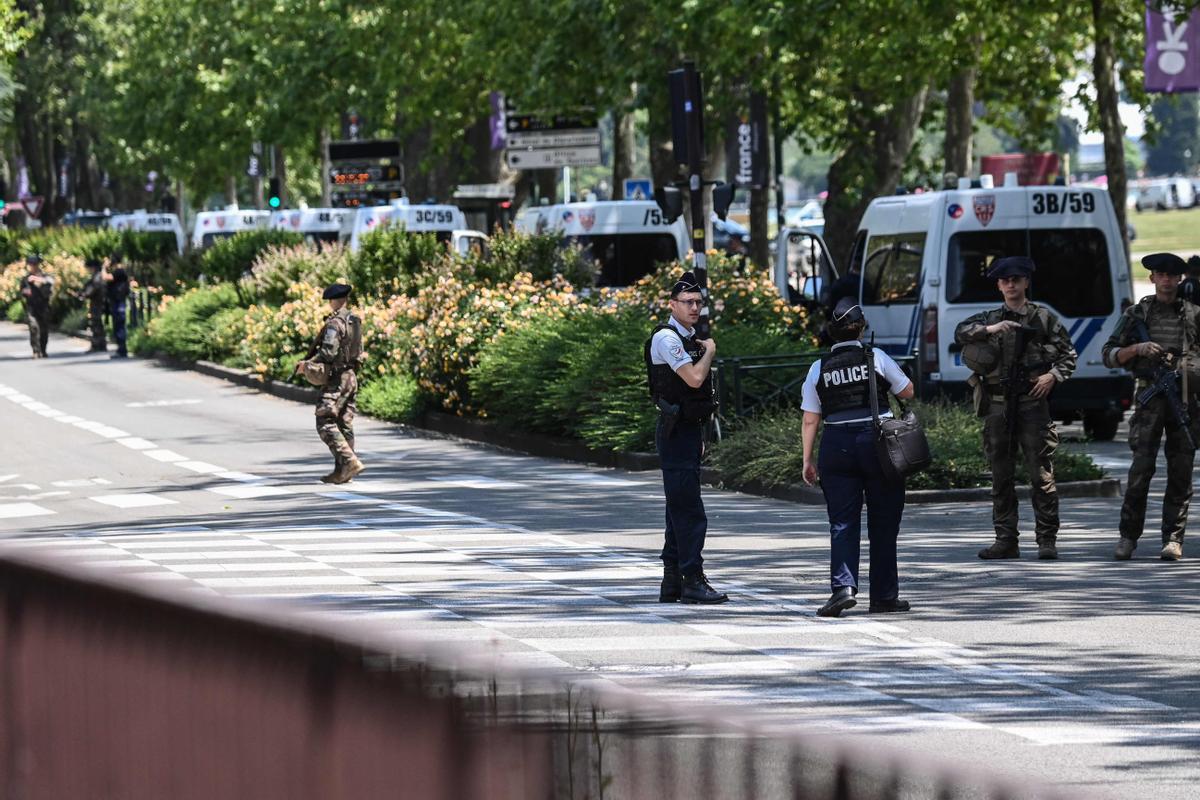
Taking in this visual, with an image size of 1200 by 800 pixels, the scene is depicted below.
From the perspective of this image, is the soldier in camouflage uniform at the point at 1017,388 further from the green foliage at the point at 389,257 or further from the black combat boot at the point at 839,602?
the green foliage at the point at 389,257

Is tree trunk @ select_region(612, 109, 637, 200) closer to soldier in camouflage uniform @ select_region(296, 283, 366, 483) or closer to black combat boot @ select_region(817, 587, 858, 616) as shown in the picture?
soldier in camouflage uniform @ select_region(296, 283, 366, 483)

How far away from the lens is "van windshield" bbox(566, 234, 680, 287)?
93.3ft

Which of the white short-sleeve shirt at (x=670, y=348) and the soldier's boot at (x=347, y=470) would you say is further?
the soldier's boot at (x=347, y=470)

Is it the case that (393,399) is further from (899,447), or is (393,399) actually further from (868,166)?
(899,447)

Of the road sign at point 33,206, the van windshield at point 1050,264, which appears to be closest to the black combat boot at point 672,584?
the van windshield at point 1050,264

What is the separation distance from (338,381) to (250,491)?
1.24 m

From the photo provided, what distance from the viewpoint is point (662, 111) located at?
36406 mm

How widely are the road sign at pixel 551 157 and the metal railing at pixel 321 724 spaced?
29.8m

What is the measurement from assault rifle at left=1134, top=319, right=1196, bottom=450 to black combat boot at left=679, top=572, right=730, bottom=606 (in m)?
3.11

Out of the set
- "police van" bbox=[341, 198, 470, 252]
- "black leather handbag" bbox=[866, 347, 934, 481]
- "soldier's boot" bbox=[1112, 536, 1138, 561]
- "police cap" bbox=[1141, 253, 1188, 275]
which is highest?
"police van" bbox=[341, 198, 470, 252]

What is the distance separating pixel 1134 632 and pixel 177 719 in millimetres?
7426

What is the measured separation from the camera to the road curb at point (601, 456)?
55.2 feet

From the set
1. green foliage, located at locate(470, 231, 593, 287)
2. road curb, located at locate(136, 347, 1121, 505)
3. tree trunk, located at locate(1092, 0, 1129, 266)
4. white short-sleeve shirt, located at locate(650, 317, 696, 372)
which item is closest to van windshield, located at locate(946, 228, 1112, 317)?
tree trunk, located at locate(1092, 0, 1129, 266)

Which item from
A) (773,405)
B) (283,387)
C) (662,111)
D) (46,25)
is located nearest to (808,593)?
(773,405)
